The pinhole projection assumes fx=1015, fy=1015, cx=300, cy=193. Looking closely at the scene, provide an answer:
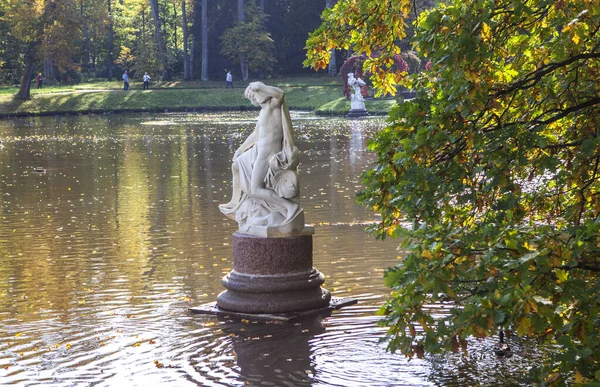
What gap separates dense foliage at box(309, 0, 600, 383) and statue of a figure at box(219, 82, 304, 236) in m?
2.32

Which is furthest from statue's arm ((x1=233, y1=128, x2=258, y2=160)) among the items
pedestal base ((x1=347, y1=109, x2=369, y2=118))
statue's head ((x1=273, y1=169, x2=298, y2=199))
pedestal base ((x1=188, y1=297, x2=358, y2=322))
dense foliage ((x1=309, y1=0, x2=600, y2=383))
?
pedestal base ((x1=347, y1=109, x2=369, y2=118))

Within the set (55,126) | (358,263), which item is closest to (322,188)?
(358,263)

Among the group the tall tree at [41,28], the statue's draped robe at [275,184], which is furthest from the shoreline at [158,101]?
the statue's draped robe at [275,184]

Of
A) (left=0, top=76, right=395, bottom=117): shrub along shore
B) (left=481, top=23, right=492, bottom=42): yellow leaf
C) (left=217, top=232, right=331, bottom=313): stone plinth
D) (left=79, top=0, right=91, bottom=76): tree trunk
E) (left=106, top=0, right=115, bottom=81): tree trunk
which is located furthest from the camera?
(left=79, top=0, right=91, bottom=76): tree trunk

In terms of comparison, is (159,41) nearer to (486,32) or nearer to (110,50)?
(110,50)

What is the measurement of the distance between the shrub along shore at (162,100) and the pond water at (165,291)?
34.0 m

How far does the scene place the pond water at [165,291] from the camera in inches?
332

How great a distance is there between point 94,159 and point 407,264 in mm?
25794

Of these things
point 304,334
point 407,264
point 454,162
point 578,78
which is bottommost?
point 304,334

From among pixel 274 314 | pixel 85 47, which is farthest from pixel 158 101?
pixel 274 314

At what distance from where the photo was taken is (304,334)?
9.68 metres

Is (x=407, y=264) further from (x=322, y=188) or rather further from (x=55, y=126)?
(x=55, y=126)

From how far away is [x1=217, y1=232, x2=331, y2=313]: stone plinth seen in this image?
10.4 metres

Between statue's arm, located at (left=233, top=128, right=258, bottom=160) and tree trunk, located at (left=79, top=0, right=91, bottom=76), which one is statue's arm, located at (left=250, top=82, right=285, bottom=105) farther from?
tree trunk, located at (left=79, top=0, right=91, bottom=76)
